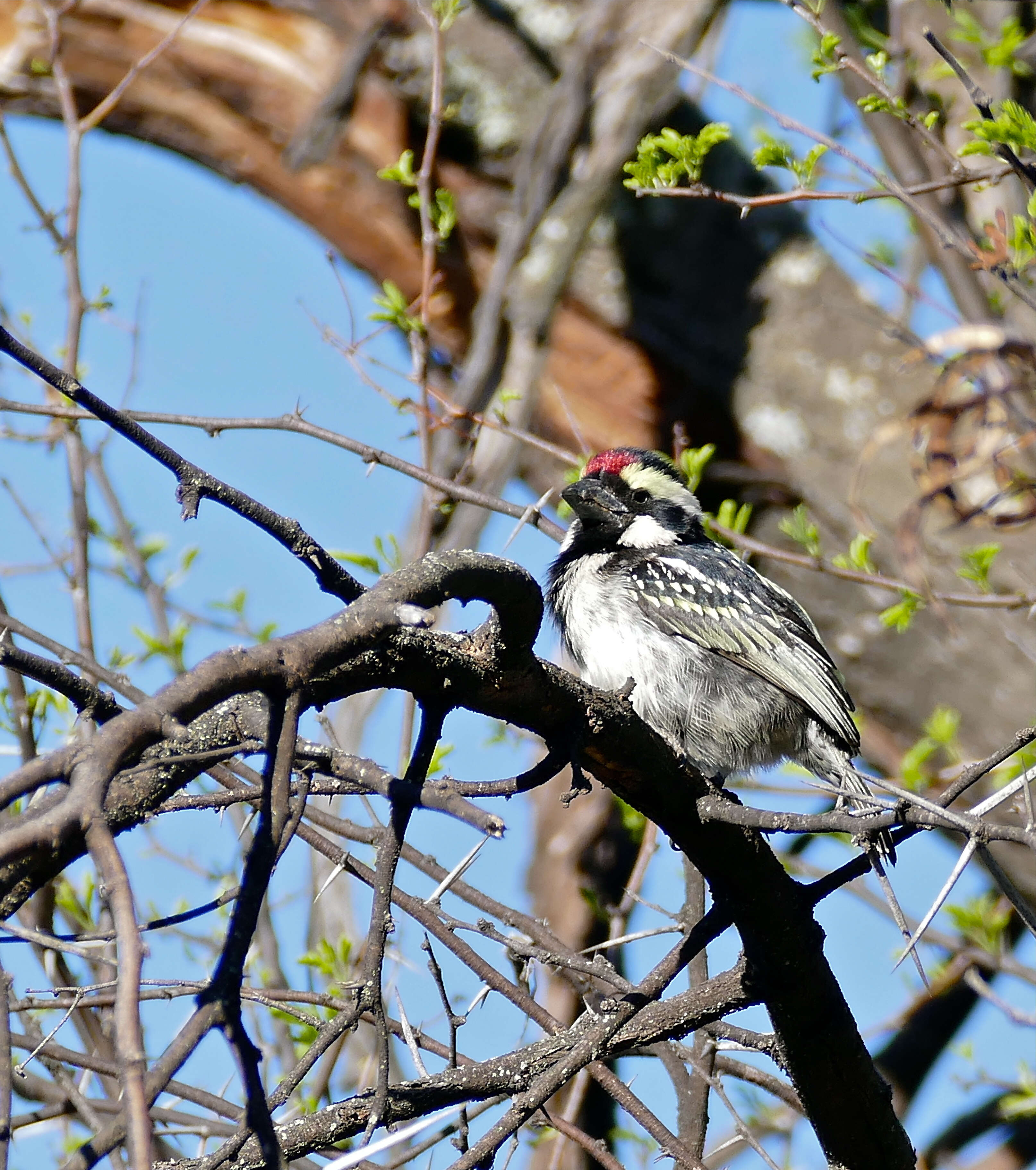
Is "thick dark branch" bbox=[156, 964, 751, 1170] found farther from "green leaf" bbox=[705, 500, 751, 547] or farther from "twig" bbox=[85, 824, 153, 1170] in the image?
"green leaf" bbox=[705, 500, 751, 547]

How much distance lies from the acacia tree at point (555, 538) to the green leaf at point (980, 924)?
30 mm

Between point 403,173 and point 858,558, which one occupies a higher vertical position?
point 403,173

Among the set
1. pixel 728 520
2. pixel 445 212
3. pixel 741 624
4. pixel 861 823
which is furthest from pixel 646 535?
pixel 861 823

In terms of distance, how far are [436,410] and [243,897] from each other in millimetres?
3955

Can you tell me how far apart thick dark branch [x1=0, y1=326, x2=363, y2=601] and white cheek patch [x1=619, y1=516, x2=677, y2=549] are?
2758 mm

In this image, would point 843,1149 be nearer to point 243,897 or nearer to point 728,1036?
point 728,1036

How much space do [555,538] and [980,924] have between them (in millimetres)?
2488

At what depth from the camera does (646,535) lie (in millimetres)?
4637

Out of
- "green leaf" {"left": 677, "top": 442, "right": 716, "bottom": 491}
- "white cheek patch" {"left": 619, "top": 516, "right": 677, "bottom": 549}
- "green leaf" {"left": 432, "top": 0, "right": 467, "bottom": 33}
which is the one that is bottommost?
"green leaf" {"left": 677, "top": 442, "right": 716, "bottom": 491}

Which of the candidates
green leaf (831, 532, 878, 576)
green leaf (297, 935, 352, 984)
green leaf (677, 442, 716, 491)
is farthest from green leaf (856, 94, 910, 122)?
green leaf (297, 935, 352, 984)

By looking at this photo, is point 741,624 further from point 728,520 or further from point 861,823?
point 861,823

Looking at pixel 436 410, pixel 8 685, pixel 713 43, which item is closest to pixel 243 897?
pixel 8 685

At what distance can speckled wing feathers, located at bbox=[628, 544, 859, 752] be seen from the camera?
4086 mm

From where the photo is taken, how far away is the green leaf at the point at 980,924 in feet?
16.3
